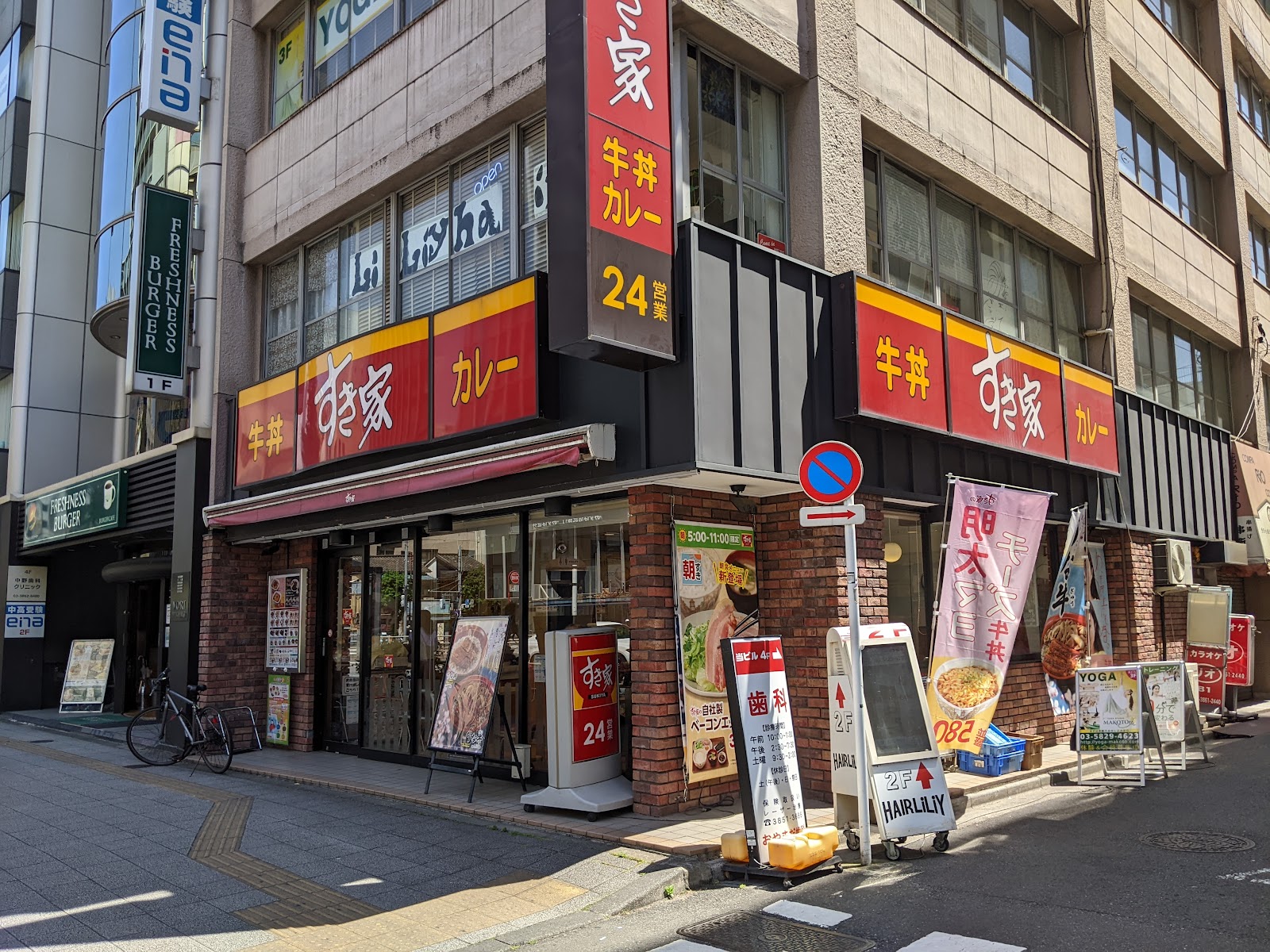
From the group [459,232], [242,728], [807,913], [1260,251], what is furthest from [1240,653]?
[242,728]

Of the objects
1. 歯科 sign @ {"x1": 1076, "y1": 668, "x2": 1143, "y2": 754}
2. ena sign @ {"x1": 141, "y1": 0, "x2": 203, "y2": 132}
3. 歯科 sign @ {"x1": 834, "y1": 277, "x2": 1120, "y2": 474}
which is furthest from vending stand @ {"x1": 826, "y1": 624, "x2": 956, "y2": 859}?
ena sign @ {"x1": 141, "y1": 0, "x2": 203, "y2": 132}

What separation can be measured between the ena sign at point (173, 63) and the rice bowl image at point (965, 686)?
12433 mm

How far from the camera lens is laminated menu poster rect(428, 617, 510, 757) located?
9617mm

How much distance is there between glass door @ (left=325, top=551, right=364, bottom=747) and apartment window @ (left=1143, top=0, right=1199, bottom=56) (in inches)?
646

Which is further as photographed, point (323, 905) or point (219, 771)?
point (219, 771)

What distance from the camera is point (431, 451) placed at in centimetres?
1036

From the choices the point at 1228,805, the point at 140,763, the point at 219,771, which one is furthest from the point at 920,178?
the point at 140,763

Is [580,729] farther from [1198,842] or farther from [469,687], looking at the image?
[1198,842]

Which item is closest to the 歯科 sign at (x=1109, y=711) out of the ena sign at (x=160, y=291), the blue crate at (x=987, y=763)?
the blue crate at (x=987, y=763)

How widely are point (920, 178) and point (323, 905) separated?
31.9 ft

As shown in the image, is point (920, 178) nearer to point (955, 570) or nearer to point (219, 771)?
point (955, 570)

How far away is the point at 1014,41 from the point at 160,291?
12265 millimetres

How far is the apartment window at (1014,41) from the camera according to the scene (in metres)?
12.5

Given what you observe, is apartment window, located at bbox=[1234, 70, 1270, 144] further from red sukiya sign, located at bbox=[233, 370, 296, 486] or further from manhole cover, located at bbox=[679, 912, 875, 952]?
manhole cover, located at bbox=[679, 912, 875, 952]
